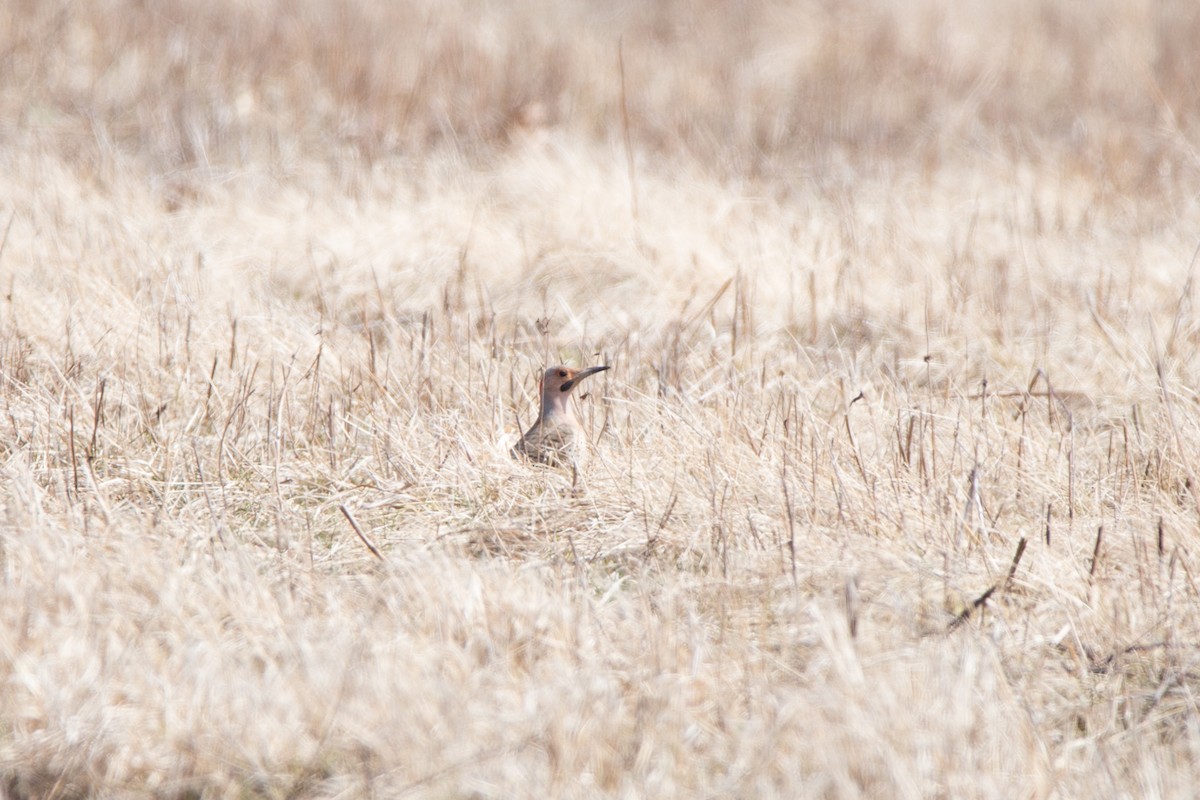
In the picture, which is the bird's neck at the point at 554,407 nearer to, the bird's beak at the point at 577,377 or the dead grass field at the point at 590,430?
the bird's beak at the point at 577,377

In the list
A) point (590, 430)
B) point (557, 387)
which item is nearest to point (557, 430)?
point (557, 387)

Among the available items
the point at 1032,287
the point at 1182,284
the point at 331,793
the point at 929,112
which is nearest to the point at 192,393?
the point at 331,793

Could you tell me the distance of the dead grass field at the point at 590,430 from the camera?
8.41 feet

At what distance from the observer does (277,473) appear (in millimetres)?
3766

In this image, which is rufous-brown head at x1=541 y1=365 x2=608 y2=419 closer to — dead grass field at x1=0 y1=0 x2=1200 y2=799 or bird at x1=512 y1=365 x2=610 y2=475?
bird at x1=512 y1=365 x2=610 y2=475

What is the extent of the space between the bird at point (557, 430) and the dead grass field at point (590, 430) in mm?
123

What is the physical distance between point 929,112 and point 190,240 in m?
5.42

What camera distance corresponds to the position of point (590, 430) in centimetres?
427

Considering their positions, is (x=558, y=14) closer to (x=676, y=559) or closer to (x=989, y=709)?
(x=676, y=559)

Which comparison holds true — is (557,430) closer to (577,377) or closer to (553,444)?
(553,444)

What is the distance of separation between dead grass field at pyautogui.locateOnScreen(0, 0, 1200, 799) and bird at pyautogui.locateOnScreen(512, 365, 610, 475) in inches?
4.8

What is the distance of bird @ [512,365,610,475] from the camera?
390 cm

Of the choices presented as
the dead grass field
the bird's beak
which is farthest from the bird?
the dead grass field

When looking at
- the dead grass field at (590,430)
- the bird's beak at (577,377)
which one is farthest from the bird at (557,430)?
the dead grass field at (590,430)
